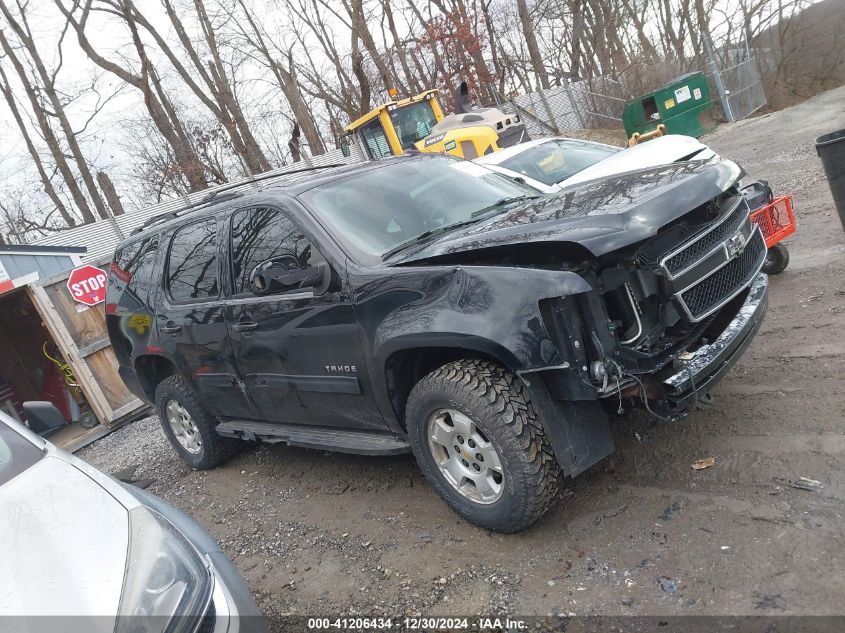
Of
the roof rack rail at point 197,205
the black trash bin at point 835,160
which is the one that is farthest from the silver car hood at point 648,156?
the roof rack rail at point 197,205

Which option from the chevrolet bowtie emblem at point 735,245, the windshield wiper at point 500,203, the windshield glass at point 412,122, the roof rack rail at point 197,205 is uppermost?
the windshield glass at point 412,122

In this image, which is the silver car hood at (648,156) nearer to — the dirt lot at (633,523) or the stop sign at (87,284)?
the dirt lot at (633,523)

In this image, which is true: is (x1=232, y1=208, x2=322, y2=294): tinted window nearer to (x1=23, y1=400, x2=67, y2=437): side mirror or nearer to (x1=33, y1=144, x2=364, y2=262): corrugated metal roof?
(x1=23, y1=400, x2=67, y2=437): side mirror

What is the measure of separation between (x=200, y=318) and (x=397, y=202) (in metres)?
1.69

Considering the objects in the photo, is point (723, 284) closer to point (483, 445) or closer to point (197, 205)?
point (483, 445)

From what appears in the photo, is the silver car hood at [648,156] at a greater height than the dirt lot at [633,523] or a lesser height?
greater

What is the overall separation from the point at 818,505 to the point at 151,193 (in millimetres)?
36915

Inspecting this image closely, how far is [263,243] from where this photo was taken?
405cm

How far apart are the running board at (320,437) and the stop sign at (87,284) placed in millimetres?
4839

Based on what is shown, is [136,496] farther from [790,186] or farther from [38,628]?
[790,186]

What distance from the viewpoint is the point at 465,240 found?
10.4ft

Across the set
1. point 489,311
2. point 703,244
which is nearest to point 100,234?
point 489,311

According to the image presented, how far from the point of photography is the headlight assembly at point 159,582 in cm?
201

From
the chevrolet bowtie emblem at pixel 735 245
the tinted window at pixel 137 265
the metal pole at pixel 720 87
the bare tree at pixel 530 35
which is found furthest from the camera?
the bare tree at pixel 530 35
